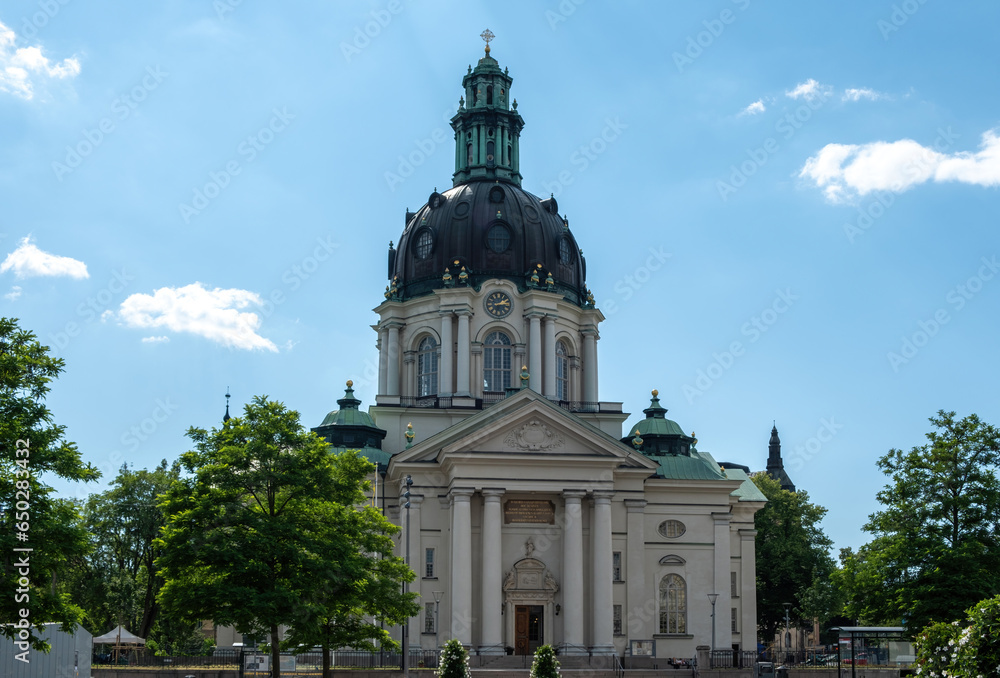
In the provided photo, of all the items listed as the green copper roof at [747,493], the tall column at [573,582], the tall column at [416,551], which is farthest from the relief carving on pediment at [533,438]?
the green copper roof at [747,493]

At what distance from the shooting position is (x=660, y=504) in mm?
56281

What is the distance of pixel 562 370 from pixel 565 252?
674 cm

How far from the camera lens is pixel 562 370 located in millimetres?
64438

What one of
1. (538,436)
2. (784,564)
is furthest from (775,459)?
(538,436)

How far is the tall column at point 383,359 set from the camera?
64625 mm

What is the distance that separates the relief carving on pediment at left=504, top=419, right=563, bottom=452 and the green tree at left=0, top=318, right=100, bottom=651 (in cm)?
2569

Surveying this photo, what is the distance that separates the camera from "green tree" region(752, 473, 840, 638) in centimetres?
7575

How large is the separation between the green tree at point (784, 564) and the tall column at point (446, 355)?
27919mm

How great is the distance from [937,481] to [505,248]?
91.4ft

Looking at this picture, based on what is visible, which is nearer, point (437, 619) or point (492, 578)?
point (492, 578)

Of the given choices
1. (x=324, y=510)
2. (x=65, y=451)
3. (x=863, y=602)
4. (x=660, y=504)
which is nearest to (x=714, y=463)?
(x=660, y=504)

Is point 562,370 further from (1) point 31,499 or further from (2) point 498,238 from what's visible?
(1) point 31,499

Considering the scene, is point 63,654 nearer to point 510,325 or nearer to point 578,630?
point 578,630

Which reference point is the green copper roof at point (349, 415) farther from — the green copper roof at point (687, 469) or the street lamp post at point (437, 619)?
the green copper roof at point (687, 469)
